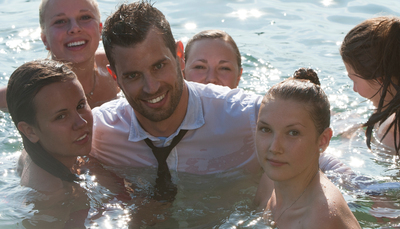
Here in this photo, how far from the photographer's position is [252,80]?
25.6 ft

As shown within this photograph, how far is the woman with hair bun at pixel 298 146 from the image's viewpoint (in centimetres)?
304

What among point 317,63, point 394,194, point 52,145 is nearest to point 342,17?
point 317,63

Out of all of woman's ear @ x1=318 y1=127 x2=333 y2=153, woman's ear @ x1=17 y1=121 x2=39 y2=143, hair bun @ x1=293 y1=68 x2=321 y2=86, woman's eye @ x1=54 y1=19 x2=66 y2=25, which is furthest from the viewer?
woman's eye @ x1=54 y1=19 x2=66 y2=25

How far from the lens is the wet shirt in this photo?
4.09 m

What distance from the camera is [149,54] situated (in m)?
3.73

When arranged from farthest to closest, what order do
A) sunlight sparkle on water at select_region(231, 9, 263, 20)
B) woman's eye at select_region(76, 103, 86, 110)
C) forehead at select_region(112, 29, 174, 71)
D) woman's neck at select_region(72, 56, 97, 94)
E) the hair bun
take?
sunlight sparkle on water at select_region(231, 9, 263, 20) → woman's neck at select_region(72, 56, 97, 94) → woman's eye at select_region(76, 103, 86, 110) → forehead at select_region(112, 29, 174, 71) → the hair bun

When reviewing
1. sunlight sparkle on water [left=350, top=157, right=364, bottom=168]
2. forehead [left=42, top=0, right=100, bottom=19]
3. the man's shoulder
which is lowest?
sunlight sparkle on water [left=350, top=157, right=364, bottom=168]

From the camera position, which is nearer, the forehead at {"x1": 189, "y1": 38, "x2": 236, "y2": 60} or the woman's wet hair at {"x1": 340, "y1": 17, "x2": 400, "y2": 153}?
the woman's wet hair at {"x1": 340, "y1": 17, "x2": 400, "y2": 153}

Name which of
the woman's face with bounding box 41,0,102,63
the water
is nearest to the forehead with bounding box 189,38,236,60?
the woman's face with bounding box 41,0,102,63

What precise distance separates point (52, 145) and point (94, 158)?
59 centimetres

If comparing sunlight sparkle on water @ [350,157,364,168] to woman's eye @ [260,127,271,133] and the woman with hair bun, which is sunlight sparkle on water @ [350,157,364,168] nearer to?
the woman with hair bun

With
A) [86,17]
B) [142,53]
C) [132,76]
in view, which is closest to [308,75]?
[142,53]

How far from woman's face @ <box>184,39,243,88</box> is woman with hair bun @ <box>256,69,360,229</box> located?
2177mm

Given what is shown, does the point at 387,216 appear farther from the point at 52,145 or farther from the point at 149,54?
the point at 52,145
